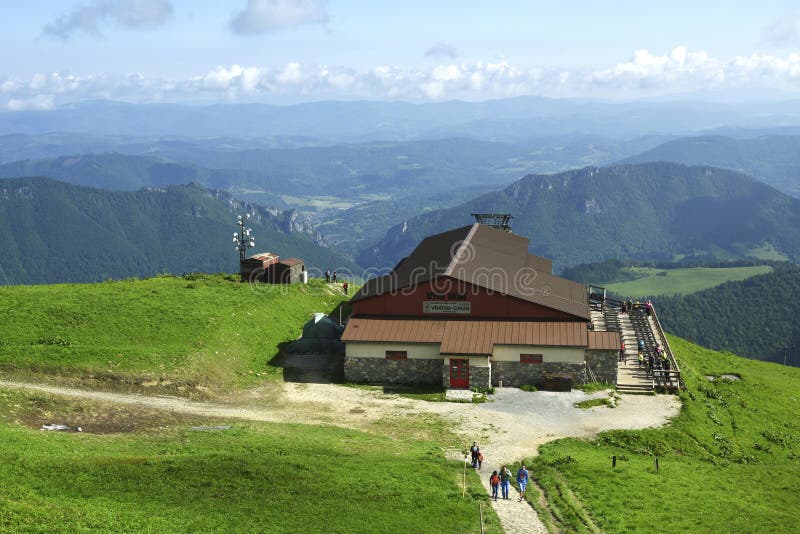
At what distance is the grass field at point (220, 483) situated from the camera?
2773 cm

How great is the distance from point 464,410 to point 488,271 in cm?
1732

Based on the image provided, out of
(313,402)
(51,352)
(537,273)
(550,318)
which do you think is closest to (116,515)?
(313,402)

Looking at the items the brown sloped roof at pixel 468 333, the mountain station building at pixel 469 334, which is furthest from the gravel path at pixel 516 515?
the brown sloped roof at pixel 468 333

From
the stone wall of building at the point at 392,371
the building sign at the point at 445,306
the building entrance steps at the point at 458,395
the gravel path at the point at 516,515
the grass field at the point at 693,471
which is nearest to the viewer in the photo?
the gravel path at the point at 516,515

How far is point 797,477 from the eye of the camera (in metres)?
42.2

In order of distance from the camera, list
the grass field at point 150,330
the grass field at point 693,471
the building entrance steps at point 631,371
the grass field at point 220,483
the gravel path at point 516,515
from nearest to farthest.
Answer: the grass field at point 220,483 → the gravel path at point 516,515 → the grass field at point 693,471 → the grass field at point 150,330 → the building entrance steps at point 631,371

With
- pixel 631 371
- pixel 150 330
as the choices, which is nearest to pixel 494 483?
pixel 631 371

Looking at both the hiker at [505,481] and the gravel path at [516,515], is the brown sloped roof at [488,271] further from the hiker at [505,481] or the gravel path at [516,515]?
the gravel path at [516,515]

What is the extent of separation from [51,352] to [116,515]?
3154 centimetres

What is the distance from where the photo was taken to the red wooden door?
5625cm

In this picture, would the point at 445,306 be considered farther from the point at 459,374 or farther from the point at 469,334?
the point at 459,374

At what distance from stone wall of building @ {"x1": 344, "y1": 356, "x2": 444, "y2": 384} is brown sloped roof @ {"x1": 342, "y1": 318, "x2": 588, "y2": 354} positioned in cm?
185

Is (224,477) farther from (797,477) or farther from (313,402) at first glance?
(797,477)

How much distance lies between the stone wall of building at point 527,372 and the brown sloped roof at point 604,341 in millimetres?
2146
